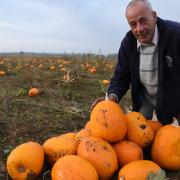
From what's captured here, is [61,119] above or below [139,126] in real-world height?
below

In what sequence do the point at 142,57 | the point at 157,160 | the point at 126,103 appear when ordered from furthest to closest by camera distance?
the point at 126,103 → the point at 142,57 → the point at 157,160

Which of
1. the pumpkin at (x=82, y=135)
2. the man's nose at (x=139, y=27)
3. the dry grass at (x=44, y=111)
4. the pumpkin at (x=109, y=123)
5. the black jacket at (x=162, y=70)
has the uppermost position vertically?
the man's nose at (x=139, y=27)

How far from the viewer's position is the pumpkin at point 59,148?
120 inches

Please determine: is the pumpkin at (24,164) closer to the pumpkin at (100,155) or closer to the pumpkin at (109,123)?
the pumpkin at (100,155)

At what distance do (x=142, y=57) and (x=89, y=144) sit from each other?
1246 millimetres

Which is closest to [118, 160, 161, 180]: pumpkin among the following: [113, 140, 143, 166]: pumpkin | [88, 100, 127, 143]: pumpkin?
[113, 140, 143, 166]: pumpkin

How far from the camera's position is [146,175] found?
111 inches

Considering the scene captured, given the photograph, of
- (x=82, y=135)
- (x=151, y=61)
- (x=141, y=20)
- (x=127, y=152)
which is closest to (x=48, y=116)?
(x=151, y=61)

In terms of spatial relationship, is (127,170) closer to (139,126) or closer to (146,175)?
(146,175)

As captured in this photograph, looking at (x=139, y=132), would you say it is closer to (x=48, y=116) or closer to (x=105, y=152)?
(x=105, y=152)

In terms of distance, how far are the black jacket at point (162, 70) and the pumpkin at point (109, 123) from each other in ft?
2.66

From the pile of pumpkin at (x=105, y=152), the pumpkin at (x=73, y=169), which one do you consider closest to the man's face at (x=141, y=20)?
the pile of pumpkin at (x=105, y=152)

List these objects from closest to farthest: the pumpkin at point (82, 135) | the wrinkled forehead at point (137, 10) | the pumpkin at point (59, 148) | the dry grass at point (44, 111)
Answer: the pumpkin at point (59, 148) < the pumpkin at point (82, 135) < the wrinkled forehead at point (137, 10) < the dry grass at point (44, 111)

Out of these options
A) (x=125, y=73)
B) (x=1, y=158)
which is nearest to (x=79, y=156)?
(x=1, y=158)
